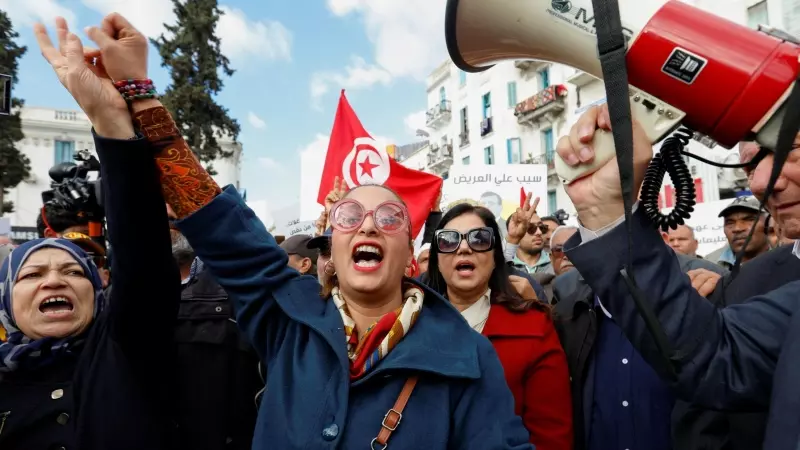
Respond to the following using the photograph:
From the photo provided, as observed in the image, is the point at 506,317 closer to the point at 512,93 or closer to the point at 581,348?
the point at 581,348

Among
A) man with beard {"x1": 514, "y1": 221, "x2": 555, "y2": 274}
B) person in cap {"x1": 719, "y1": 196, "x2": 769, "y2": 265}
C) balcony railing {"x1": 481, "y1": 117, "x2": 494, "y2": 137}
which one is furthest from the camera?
balcony railing {"x1": 481, "y1": 117, "x2": 494, "y2": 137}

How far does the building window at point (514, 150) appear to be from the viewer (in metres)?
30.1

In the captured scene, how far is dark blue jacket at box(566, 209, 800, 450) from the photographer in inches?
58.6

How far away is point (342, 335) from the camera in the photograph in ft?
6.21

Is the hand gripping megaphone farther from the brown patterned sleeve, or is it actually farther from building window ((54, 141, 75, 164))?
building window ((54, 141, 75, 164))

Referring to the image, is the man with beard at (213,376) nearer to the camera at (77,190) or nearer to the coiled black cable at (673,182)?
the camera at (77,190)

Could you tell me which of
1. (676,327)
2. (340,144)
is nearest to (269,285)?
(676,327)

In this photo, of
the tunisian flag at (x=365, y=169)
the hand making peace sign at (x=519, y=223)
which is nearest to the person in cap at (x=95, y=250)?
the hand making peace sign at (x=519, y=223)

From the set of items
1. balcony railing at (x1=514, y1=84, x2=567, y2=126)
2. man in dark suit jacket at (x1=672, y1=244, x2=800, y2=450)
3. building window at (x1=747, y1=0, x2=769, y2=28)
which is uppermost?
balcony railing at (x1=514, y1=84, x2=567, y2=126)

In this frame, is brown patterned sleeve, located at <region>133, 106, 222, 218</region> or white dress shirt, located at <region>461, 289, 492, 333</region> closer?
brown patterned sleeve, located at <region>133, 106, 222, 218</region>

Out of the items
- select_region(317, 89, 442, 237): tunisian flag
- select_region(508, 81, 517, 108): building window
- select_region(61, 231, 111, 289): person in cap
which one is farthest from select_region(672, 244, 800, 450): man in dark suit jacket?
select_region(508, 81, 517, 108): building window

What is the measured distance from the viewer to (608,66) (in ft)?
4.68

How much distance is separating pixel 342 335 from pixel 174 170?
74 cm

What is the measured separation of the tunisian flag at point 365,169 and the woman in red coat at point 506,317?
328 cm
